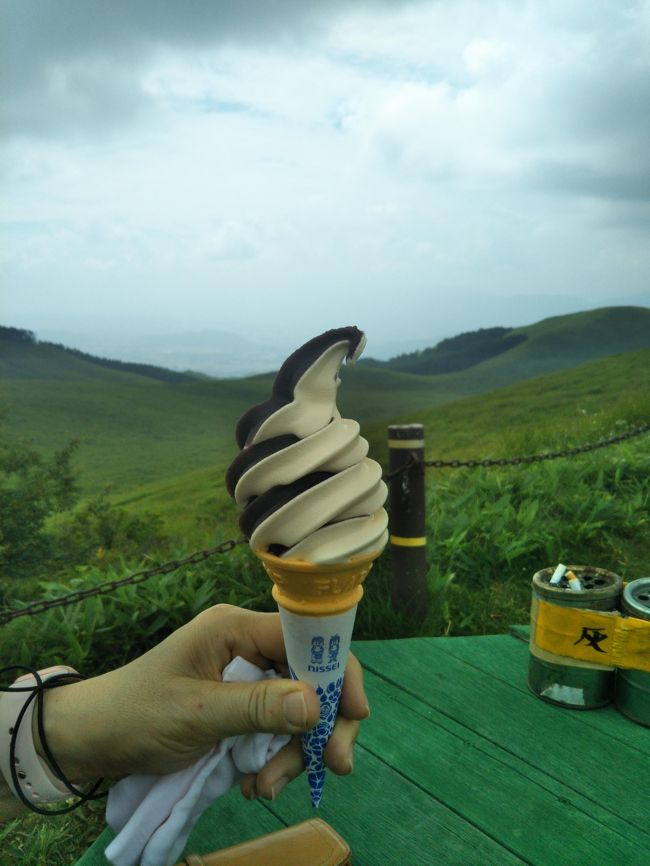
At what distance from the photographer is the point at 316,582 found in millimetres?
1217

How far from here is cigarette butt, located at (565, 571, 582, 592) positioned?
2180 mm

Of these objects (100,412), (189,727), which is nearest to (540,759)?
(189,727)

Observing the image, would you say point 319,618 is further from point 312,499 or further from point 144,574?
point 144,574

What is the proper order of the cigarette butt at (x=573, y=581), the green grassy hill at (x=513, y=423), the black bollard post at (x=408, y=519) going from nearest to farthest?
the cigarette butt at (x=573, y=581), the black bollard post at (x=408, y=519), the green grassy hill at (x=513, y=423)

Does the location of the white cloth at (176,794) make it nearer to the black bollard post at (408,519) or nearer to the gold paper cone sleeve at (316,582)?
the gold paper cone sleeve at (316,582)

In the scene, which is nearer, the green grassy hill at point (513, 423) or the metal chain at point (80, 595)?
the metal chain at point (80, 595)

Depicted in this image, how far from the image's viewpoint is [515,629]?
2.70 m

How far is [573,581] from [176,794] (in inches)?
53.4

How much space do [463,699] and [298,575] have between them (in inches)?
49.6

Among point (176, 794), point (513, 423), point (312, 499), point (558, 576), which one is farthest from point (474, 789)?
point (513, 423)

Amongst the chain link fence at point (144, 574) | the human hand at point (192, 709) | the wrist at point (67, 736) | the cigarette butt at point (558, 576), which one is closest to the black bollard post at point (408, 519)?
the chain link fence at point (144, 574)

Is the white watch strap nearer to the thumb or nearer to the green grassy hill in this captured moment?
the thumb

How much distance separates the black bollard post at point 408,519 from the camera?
9.20 feet

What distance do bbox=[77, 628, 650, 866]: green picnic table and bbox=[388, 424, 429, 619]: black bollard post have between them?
0.59 m
